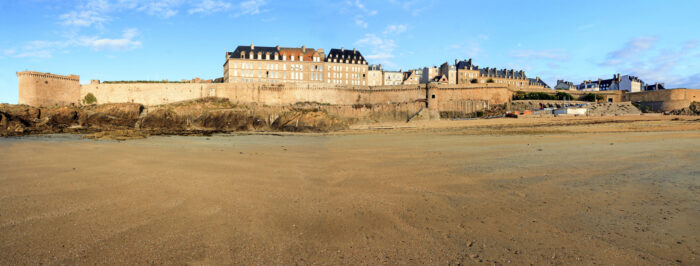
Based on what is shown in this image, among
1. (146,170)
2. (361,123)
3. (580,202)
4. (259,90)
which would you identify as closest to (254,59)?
(259,90)

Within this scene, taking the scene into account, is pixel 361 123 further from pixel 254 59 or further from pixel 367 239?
pixel 367 239

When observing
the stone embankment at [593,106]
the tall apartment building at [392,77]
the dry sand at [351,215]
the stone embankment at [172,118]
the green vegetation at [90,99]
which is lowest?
the dry sand at [351,215]

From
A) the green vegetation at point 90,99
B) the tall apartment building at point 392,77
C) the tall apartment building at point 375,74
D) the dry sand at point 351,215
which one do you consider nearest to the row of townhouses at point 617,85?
the tall apartment building at point 392,77

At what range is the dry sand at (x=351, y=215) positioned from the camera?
228cm

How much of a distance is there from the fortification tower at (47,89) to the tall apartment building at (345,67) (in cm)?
3889

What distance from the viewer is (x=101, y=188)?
4121mm

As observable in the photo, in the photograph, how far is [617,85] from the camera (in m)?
72.6

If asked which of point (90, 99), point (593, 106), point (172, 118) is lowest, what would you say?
point (172, 118)

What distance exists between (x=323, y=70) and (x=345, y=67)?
5.42m

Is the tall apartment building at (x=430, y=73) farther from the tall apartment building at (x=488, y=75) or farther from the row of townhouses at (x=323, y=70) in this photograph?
the tall apartment building at (x=488, y=75)

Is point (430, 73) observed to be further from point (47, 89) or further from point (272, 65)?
point (47, 89)

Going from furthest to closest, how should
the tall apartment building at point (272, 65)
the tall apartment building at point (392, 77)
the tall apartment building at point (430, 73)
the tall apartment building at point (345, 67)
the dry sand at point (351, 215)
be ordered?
1. the tall apartment building at point (392, 77)
2. the tall apartment building at point (430, 73)
3. the tall apartment building at point (345, 67)
4. the tall apartment building at point (272, 65)
5. the dry sand at point (351, 215)

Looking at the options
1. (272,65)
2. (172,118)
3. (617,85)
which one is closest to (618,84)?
(617,85)

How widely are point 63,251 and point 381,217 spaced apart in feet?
8.13
